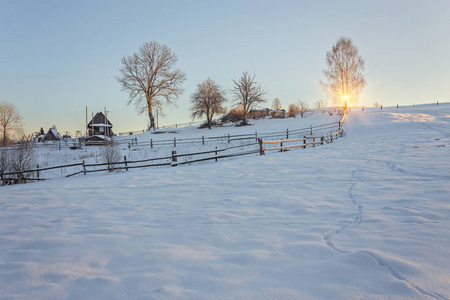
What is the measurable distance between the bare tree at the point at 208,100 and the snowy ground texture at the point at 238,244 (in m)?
39.1

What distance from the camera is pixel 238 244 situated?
3258mm

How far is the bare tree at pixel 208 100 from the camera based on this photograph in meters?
44.3

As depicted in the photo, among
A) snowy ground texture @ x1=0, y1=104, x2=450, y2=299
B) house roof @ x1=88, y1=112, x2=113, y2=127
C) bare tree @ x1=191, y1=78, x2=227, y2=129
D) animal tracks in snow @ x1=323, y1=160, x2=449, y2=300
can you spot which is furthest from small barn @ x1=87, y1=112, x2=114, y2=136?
animal tracks in snow @ x1=323, y1=160, x2=449, y2=300

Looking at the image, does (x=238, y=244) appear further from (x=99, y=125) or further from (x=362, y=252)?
(x=99, y=125)

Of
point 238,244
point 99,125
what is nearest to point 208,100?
point 99,125

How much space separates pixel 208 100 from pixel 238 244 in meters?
42.3

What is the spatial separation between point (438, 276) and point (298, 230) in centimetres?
161

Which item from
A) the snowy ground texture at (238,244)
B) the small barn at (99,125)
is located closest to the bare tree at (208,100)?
the small barn at (99,125)

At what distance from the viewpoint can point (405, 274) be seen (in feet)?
7.88

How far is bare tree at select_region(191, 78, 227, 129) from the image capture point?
4431 centimetres

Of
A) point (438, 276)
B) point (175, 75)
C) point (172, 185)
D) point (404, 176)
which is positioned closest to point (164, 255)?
point (438, 276)

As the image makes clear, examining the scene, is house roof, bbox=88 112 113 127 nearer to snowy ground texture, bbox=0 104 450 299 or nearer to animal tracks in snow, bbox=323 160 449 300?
snowy ground texture, bbox=0 104 450 299

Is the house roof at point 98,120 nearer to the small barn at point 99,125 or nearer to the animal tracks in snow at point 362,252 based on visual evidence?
the small barn at point 99,125

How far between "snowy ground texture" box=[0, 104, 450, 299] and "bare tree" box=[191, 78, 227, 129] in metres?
39.1
